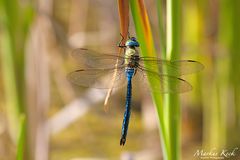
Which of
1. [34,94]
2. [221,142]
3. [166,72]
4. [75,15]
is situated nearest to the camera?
[166,72]

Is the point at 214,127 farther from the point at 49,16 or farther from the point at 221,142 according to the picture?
the point at 49,16

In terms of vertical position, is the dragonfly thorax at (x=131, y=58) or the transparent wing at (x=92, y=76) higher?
the dragonfly thorax at (x=131, y=58)

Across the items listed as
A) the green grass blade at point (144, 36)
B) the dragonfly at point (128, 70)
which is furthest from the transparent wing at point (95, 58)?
the green grass blade at point (144, 36)

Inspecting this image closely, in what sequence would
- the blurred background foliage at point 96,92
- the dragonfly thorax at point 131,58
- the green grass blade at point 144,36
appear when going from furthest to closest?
the blurred background foliage at point 96,92
the dragonfly thorax at point 131,58
the green grass blade at point 144,36

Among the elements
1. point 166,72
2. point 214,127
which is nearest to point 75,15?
point 214,127

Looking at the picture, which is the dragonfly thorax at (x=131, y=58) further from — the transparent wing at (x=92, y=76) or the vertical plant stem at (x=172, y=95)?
the vertical plant stem at (x=172, y=95)

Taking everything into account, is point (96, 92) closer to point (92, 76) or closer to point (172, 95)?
point (92, 76)

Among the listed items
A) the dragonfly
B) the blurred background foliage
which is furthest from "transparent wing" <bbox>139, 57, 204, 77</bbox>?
the blurred background foliage
